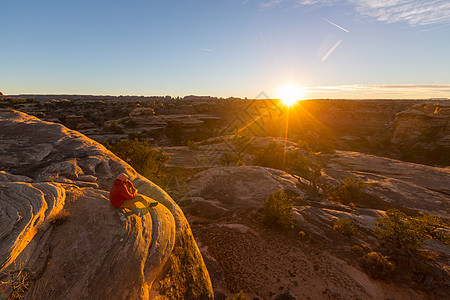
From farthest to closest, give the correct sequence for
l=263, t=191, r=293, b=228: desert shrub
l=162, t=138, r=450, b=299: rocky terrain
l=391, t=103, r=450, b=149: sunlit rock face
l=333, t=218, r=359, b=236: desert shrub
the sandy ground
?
l=391, t=103, r=450, b=149: sunlit rock face, l=263, t=191, r=293, b=228: desert shrub, l=333, t=218, r=359, b=236: desert shrub, l=162, t=138, r=450, b=299: rocky terrain, the sandy ground

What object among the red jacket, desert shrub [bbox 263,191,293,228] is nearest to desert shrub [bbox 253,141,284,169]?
desert shrub [bbox 263,191,293,228]

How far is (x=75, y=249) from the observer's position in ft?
17.3

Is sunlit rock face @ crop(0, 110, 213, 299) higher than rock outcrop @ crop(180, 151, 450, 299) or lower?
higher

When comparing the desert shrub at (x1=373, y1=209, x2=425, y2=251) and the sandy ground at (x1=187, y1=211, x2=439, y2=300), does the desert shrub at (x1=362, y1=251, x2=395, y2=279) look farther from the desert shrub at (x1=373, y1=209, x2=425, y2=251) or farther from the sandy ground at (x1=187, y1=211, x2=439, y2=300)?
the desert shrub at (x1=373, y1=209, x2=425, y2=251)

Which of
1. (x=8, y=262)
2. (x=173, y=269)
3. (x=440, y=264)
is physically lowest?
(x=440, y=264)

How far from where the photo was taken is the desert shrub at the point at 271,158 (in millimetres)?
32250

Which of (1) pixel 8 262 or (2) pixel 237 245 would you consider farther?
(2) pixel 237 245

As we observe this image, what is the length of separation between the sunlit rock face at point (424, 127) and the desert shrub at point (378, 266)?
54300 millimetres

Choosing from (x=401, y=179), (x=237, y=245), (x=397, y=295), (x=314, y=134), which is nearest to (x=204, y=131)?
(x=314, y=134)

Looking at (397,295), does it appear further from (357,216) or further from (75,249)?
(75,249)

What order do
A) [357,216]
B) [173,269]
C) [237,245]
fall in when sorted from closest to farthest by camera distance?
1. [173,269]
2. [237,245]
3. [357,216]

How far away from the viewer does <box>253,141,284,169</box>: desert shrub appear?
106 feet

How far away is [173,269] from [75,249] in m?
2.84

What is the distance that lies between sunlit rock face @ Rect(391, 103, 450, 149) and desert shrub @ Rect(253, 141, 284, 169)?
132 feet
